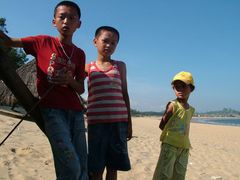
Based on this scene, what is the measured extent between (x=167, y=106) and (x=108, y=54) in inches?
43.1

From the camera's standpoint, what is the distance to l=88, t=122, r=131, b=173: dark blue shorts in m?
3.61

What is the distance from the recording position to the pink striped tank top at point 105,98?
3.62m

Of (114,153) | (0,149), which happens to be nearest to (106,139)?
(114,153)

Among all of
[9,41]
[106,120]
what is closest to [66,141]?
[9,41]

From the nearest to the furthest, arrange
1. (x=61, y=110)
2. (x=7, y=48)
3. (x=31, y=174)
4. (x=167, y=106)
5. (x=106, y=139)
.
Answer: (x=7, y=48) → (x=61, y=110) → (x=106, y=139) → (x=167, y=106) → (x=31, y=174)

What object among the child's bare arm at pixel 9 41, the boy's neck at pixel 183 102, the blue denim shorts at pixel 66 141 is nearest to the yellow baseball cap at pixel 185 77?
the boy's neck at pixel 183 102

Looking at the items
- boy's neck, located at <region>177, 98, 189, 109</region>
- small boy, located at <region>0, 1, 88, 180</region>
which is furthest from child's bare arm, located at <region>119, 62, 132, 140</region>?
boy's neck, located at <region>177, 98, 189, 109</region>

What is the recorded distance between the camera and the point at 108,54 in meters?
3.79

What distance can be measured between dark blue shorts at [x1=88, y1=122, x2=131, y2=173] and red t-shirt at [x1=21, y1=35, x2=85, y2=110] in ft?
2.32

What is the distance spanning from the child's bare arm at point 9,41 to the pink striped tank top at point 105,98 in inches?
42.3

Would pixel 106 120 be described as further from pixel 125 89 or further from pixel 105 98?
pixel 125 89

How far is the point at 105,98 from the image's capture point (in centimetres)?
364

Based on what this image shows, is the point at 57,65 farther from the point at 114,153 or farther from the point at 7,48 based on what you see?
the point at 114,153

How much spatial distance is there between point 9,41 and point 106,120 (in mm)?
1333
